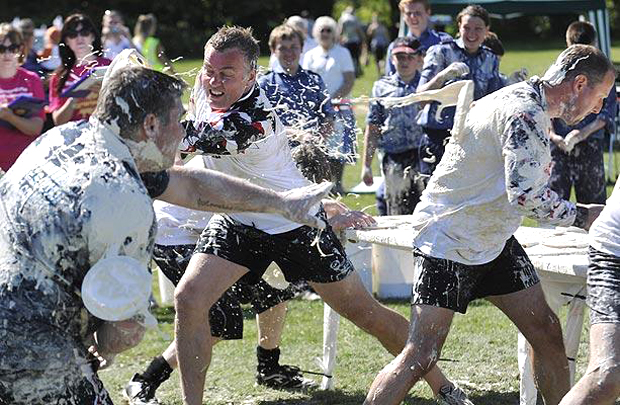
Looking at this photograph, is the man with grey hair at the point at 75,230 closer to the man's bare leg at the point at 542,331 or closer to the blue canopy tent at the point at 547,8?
the man's bare leg at the point at 542,331

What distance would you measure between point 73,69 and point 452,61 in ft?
8.91

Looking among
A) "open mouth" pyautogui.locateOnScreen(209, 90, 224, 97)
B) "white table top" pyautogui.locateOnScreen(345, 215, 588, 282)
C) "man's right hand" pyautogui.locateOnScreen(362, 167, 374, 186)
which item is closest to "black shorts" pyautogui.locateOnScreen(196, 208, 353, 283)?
"white table top" pyautogui.locateOnScreen(345, 215, 588, 282)

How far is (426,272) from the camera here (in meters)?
4.56

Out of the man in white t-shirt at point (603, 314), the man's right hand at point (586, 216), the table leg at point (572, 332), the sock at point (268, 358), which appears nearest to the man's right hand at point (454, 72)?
the sock at point (268, 358)

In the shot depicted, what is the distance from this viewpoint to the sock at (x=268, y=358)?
6133 millimetres

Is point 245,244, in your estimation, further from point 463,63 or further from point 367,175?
point 367,175

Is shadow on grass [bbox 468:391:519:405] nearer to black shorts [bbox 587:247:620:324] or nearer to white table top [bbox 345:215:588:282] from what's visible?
white table top [bbox 345:215:588:282]

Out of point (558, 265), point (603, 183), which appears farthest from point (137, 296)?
point (603, 183)

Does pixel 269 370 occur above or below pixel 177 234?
below

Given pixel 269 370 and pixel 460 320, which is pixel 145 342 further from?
pixel 460 320

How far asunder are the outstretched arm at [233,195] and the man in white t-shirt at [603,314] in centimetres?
120

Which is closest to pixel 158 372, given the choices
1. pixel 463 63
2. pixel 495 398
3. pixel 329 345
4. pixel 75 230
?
pixel 329 345

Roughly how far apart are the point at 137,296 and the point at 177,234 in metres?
2.73

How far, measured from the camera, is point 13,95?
7.90 m
